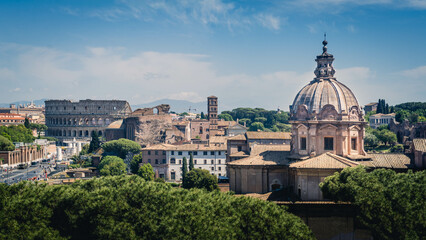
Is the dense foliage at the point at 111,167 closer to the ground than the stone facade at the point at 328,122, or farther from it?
closer to the ground

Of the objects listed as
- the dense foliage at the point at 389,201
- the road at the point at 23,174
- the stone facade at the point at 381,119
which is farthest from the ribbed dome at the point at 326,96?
the stone facade at the point at 381,119

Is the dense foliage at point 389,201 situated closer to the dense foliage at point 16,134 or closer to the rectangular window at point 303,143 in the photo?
the rectangular window at point 303,143

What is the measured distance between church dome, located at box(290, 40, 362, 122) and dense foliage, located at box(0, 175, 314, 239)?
12.6 meters

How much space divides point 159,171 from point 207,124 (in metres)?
45.2

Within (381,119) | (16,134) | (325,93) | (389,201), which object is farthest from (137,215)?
(381,119)

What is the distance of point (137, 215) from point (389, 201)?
42.3ft

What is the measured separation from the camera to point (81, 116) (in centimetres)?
14912

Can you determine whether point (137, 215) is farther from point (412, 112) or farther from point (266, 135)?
point (412, 112)

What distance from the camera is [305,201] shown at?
32844 mm

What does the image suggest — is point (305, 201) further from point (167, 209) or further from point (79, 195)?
point (79, 195)

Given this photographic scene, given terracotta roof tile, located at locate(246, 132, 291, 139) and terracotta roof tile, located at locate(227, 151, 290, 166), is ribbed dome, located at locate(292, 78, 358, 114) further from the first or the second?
terracotta roof tile, located at locate(246, 132, 291, 139)

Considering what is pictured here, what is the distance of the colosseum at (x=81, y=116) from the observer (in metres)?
147

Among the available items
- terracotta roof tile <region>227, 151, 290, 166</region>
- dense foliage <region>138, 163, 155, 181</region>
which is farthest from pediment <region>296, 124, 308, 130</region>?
dense foliage <region>138, 163, 155, 181</region>

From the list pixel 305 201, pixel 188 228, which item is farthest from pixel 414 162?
pixel 188 228
